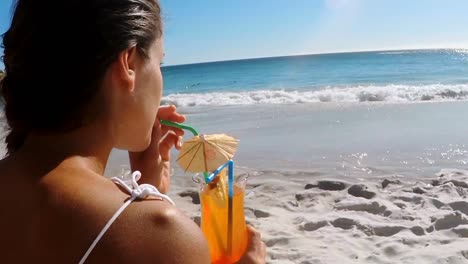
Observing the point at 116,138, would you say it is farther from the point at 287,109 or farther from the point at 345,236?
the point at 287,109

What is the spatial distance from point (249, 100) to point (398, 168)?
9650 millimetres

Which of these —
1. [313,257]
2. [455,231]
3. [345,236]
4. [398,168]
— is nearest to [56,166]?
[313,257]

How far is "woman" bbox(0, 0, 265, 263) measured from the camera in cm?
→ 100

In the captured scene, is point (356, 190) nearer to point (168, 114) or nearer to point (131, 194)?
point (168, 114)

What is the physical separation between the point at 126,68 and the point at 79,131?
0.18 meters

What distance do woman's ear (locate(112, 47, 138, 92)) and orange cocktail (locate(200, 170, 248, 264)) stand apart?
66 centimetres

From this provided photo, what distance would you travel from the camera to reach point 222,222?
175cm

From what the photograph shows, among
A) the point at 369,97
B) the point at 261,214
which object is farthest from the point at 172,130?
the point at 369,97

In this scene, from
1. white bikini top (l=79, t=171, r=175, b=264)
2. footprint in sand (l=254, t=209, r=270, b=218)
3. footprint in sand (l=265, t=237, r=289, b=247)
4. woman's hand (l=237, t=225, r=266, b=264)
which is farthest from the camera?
footprint in sand (l=254, t=209, r=270, b=218)

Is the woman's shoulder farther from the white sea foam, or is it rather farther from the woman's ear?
the white sea foam

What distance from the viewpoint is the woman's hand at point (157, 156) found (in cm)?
188

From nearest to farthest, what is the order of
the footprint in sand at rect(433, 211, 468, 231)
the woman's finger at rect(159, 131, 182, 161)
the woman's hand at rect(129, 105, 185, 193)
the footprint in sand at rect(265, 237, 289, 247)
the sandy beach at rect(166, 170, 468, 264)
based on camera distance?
the woman's hand at rect(129, 105, 185, 193), the woman's finger at rect(159, 131, 182, 161), the sandy beach at rect(166, 170, 468, 264), the footprint in sand at rect(265, 237, 289, 247), the footprint in sand at rect(433, 211, 468, 231)

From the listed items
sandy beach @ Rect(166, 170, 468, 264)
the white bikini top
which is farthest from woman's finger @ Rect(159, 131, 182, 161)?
sandy beach @ Rect(166, 170, 468, 264)

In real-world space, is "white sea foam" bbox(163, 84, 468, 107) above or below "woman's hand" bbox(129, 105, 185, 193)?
below
